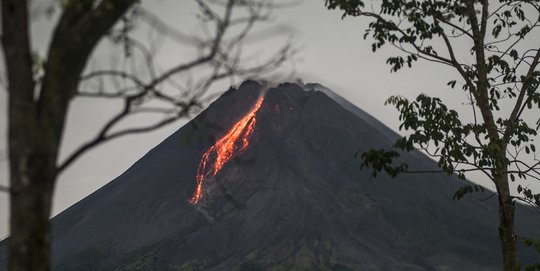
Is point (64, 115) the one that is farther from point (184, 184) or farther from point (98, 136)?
point (184, 184)

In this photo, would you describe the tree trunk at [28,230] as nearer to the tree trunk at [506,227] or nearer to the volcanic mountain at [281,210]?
the tree trunk at [506,227]

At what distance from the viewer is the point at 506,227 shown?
1248cm

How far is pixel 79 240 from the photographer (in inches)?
4941

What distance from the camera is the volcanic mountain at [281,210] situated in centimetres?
10500

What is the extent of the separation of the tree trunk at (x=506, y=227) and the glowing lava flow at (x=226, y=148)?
112 m

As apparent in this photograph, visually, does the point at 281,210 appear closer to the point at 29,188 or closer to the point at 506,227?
the point at 506,227

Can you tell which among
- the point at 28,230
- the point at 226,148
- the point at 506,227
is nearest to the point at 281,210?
the point at 226,148

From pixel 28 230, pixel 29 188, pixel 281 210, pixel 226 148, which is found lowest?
pixel 28 230

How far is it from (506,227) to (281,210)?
103 metres

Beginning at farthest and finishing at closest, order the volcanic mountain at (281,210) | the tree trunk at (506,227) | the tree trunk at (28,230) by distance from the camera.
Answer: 1. the volcanic mountain at (281,210)
2. the tree trunk at (506,227)
3. the tree trunk at (28,230)

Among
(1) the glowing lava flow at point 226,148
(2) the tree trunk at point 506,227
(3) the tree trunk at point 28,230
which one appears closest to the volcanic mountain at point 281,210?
(1) the glowing lava flow at point 226,148

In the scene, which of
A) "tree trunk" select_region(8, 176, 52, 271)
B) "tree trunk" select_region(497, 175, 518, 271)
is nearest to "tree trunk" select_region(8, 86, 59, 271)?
"tree trunk" select_region(8, 176, 52, 271)

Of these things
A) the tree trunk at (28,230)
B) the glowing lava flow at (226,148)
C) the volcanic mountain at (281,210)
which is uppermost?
the glowing lava flow at (226,148)

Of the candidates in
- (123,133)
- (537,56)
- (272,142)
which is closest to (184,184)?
(272,142)
